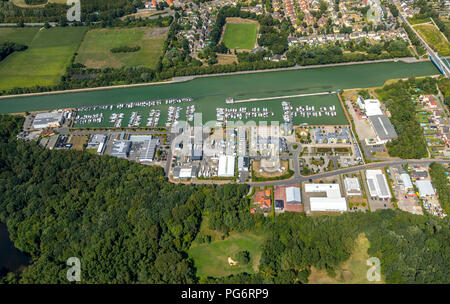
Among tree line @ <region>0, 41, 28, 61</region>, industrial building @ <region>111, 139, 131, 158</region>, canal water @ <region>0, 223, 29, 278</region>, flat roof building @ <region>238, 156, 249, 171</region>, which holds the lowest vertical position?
canal water @ <region>0, 223, 29, 278</region>

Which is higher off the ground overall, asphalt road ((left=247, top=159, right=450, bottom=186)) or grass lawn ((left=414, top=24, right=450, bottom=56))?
grass lawn ((left=414, top=24, right=450, bottom=56))

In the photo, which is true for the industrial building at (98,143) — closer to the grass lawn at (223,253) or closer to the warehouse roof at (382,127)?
the grass lawn at (223,253)

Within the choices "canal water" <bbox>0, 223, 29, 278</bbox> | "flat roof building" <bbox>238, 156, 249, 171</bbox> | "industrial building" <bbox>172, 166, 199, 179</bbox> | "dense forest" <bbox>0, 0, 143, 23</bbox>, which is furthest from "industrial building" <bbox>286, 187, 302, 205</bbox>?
"dense forest" <bbox>0, 0, 143, 23</bbox>

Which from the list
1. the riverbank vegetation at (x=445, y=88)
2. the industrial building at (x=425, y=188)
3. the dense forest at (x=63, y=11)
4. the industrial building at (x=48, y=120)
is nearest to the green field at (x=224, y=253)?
the industrial building at (x=425, y=188)

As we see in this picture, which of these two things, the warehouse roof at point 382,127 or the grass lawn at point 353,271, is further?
the warehouse roof at point 382,127

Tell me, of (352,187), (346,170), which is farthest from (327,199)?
(346,170)

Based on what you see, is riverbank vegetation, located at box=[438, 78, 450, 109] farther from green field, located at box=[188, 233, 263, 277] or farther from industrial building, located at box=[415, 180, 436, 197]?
green field, located at box=[188, 233, 263, 277]

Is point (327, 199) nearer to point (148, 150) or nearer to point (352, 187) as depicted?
point (352, 187)

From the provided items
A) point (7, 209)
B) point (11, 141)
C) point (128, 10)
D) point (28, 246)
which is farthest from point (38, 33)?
point (28, 246)
